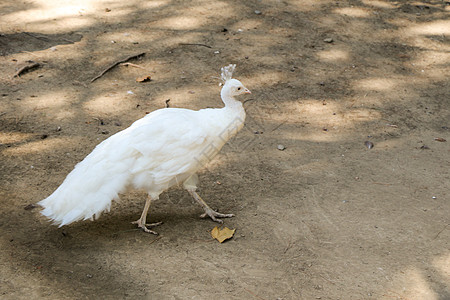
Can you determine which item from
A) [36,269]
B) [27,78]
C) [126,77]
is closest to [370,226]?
[36,269]

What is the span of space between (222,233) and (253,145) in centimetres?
145

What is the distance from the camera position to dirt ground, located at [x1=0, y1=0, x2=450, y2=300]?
143 inches

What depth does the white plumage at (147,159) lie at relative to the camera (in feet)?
12.1

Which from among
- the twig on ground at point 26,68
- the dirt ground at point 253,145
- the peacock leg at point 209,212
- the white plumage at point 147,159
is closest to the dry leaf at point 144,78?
the dirt ground at point 253,145

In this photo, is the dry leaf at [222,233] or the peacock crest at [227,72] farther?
the peacock crest at [227,72]

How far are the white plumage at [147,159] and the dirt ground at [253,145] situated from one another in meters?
0.35

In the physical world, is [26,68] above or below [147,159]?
below

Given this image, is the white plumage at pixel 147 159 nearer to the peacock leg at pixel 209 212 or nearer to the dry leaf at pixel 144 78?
the peacock leg at pixel 209 212

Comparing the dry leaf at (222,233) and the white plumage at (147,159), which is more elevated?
the white plumage at (147,159)

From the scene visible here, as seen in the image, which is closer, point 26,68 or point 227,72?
point 227,72

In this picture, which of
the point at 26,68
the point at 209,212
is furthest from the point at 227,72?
the point at 26,68

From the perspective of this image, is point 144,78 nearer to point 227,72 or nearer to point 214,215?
point 227,72

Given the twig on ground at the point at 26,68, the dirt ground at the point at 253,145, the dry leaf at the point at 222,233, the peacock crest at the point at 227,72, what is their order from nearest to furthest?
the dirt ground at the point at 253,145 → the dry leaf at the point at 222,233 → the peacock crest at the point at 227,72 → the twig on ground at the point at 26,68

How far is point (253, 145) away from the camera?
5262 millimetres
